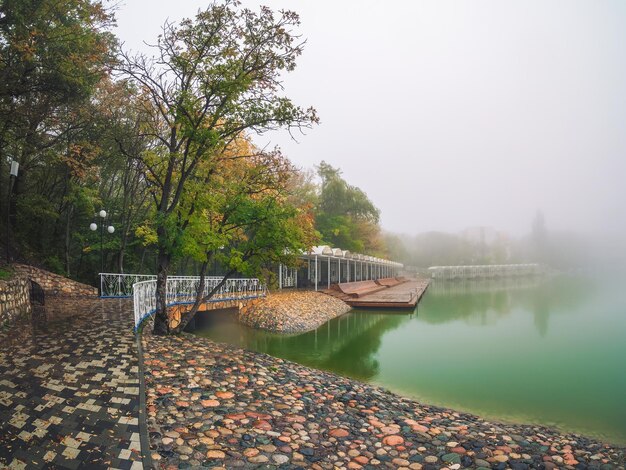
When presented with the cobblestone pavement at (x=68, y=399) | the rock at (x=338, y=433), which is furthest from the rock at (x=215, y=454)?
the rock at (x=338, y=433)

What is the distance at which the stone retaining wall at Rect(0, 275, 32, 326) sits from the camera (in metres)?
7.91

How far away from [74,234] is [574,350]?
21143 millimetres

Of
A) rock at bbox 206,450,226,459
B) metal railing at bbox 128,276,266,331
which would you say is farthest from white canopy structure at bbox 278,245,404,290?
rock at bbox 206,450,226,459

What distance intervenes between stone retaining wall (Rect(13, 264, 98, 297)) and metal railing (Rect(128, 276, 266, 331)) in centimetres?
276

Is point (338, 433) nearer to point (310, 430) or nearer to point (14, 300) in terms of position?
point (310, 430)

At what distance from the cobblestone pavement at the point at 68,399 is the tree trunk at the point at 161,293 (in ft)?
3.80

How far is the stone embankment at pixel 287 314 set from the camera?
48.5ft

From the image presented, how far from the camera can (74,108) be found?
43.7 feet

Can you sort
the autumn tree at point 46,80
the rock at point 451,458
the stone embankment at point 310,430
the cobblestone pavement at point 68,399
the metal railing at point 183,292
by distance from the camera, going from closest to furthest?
the cobblestone pavement at point 68,399 < the stone embankment at point 310,430 < the rock at point 451,458 < the metal railing at point 183,292 < the autumn tree at point 46,80

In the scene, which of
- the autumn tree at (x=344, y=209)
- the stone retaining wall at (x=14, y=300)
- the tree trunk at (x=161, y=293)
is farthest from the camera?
the autumn tree at (x=344, y=209)

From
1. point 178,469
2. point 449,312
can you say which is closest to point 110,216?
point 178,469

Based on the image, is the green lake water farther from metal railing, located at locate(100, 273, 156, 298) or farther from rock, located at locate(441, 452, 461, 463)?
metal railing, located at locate(100, 273, 156, 298)

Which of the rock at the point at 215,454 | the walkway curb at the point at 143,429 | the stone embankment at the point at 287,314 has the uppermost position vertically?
the walkway curb at the point at 143,429

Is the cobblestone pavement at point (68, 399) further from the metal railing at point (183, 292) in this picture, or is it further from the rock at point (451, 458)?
the rock at point (451, 458)
